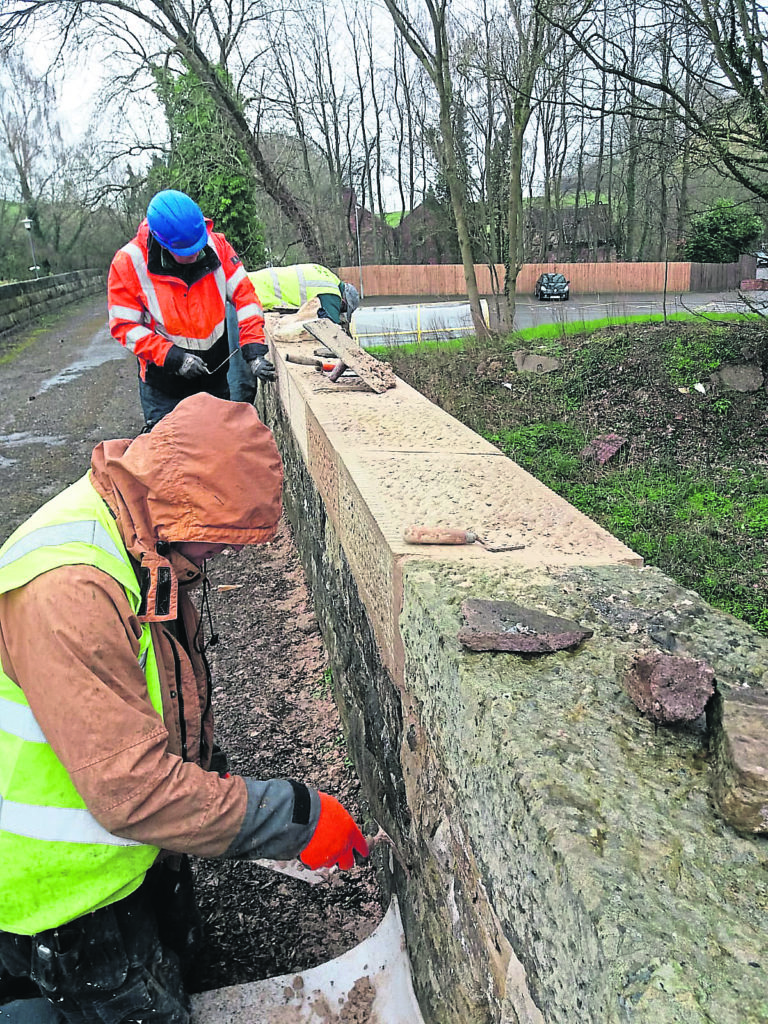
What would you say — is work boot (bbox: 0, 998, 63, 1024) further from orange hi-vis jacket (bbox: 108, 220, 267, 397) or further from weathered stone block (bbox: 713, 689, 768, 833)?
orange hi-vis jacket (bbox: 108, 220, 267, 397)

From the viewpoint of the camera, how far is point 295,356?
4.89 metres

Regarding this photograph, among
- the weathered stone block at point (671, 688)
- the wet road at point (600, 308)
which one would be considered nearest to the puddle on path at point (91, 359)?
the wet road at point (600, 308)

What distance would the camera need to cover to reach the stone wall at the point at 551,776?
837 millimetres

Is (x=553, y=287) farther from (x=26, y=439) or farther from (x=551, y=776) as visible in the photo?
(x=551, y=776)

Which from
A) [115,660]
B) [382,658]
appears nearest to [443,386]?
[382,658]

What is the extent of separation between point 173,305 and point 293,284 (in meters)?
2.86

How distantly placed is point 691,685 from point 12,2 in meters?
15.1

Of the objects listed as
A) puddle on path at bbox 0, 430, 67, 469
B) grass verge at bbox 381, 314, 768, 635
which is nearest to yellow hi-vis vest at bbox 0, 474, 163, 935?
grass verge at bbox 381, 314, 768, 635

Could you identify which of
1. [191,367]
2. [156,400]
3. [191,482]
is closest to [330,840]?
[191,482]

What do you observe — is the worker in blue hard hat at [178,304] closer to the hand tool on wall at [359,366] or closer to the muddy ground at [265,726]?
the hand tool on wall at [359,366]

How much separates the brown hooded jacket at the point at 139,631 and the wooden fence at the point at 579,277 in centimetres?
3175

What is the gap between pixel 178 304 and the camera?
4227 millimetres

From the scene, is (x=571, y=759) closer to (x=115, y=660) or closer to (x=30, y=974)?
(x=115, y=660)

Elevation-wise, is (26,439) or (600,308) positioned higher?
(600,308)
